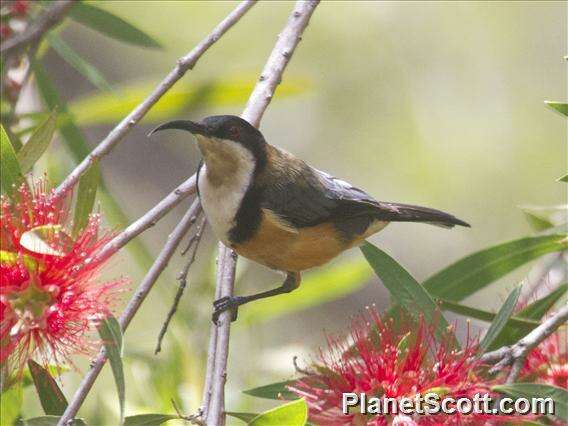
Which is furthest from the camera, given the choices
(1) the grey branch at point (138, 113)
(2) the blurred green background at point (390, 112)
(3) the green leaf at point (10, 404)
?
(2) the blurred green background at point (390, 112)

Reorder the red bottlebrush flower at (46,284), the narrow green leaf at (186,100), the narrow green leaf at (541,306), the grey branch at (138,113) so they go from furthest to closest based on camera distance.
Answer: the narrow green leaf at (186,100), the narrow green leaf at (541,306), the grey branch at (138,113), the red bottlebrush flower at (46,284)

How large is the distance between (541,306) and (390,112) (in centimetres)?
439

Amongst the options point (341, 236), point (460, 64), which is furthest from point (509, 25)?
point (341, 236)

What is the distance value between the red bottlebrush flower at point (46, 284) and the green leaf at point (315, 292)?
1443mm

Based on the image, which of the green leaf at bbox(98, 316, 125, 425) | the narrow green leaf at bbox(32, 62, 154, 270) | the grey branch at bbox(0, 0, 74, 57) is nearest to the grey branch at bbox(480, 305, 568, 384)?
the green leaf at bbox(98, 316, 125, 425)

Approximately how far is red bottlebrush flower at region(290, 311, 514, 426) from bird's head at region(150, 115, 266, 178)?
2.30ft

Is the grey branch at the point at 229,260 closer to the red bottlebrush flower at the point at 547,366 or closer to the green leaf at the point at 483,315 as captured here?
the green leaf at the point at 483,315

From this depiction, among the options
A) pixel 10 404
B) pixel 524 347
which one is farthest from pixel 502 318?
pixel 10 404

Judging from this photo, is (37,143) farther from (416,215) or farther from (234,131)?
(416,215)

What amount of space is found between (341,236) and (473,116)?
392 cm

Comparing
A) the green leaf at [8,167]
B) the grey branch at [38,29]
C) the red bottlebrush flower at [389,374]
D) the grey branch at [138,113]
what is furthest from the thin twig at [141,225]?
the grey branch at [38,29]

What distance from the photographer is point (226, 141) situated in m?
3.15

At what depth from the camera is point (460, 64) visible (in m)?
7.40

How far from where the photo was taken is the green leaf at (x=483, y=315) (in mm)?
2912
